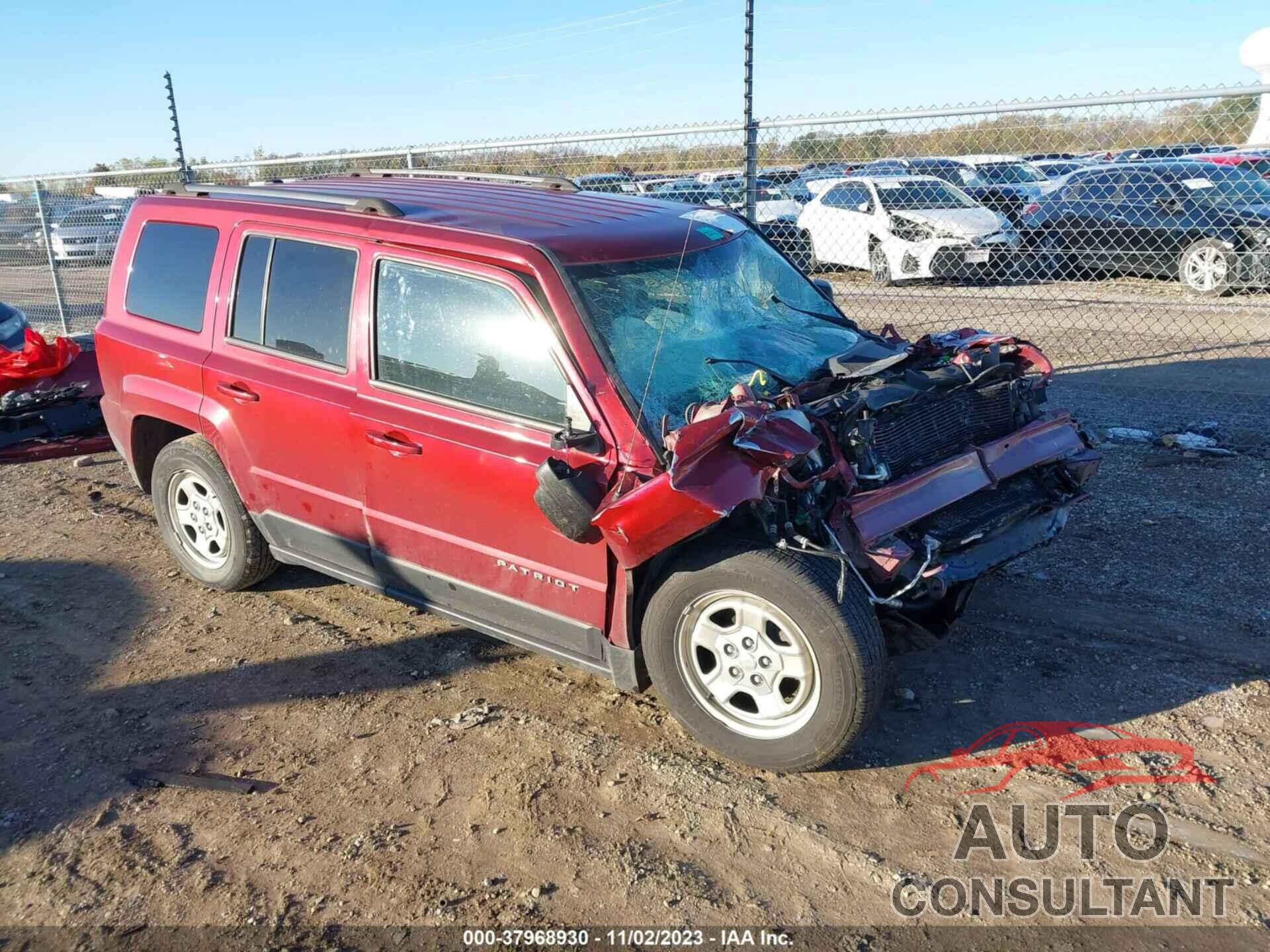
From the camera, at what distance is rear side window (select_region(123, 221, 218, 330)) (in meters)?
4.65

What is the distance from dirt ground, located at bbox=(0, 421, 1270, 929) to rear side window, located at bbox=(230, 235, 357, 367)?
1.39 m

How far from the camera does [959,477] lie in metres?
3.57

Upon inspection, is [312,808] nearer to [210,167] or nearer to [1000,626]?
[1000,626]

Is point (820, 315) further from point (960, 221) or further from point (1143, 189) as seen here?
point (1143, 189)

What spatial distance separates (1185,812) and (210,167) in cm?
1189

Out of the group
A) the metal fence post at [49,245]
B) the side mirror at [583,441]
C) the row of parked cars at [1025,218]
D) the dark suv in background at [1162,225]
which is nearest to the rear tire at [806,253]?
the row of parked cars at [1025,218]

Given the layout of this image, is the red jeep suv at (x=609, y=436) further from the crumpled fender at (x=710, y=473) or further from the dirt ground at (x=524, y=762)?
the dirt ground at (x=524, y=762)

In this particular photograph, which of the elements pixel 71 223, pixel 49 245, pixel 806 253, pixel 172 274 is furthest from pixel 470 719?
pixel 71 223

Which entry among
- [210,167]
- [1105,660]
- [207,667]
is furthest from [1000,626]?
[210,167]

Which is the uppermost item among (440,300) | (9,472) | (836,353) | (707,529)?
(440,300)

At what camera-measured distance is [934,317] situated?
1167 centimetres

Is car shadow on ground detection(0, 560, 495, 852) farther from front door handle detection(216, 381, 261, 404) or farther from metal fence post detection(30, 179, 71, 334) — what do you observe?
metal fence post detection(30, 179, 71, 334)

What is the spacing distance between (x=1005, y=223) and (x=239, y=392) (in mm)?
10897

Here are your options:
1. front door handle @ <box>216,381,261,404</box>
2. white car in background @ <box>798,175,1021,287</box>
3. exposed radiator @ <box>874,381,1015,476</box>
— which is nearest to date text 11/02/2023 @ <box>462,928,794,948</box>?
exposed radiator @ <box>874,381,1015,476</box>
